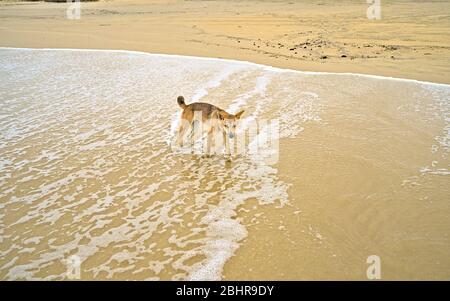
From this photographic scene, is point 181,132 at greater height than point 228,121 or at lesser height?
lesser

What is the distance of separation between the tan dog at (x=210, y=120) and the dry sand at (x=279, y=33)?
7.21 metres

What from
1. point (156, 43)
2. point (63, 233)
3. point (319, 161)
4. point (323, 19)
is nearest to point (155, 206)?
point (63, 233)

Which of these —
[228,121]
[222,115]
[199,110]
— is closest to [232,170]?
[228,121]

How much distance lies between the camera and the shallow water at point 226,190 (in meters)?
3.90

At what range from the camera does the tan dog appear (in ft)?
21.5

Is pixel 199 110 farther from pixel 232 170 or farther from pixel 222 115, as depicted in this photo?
pixel 232 170

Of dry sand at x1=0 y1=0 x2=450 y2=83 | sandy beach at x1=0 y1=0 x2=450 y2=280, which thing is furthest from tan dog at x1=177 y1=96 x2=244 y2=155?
dry sand at x1=0 y1=0 x2=450 y2=83

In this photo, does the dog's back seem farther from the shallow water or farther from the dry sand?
the dry sand

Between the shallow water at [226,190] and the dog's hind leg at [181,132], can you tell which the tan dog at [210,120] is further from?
the shallow water at [226,190]

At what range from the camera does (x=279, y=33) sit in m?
18.5

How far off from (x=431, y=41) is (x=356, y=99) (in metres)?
9.12

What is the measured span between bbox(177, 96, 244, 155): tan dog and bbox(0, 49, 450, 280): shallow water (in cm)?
49

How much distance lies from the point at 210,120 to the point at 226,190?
5.92 feet
